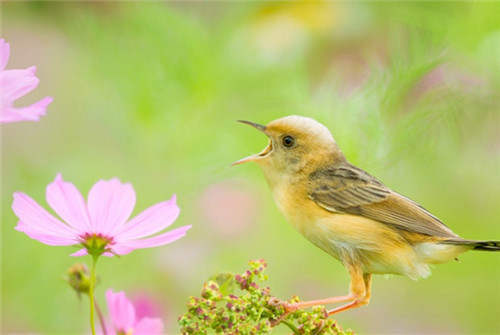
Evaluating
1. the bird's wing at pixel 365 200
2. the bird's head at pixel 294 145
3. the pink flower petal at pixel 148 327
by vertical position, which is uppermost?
the bird's head at pixel 294 145

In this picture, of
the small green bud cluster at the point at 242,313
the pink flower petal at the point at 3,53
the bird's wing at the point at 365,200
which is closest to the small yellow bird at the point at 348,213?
the bird's wing at the point at 365,200

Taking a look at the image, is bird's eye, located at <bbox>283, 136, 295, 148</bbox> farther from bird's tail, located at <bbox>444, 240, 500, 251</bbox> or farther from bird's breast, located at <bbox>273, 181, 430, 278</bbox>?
bird's tail, located at <bbox>444, 240, 500, 251</bbox>

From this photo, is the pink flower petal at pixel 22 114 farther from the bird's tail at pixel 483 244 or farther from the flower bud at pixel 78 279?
the bird's tail at pixel 483 244

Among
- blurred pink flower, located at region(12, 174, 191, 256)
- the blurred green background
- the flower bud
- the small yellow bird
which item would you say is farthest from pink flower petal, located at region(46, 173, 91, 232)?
the blurred green background

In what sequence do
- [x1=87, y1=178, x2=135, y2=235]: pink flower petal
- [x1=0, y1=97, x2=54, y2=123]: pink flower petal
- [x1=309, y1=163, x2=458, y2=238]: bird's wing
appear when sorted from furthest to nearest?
[x1=309, y1=163, x2=458, y2=238]: bird's wing, [x1=87, y1=178, x2=135, y2=235]: pink flower petal, [x1=0, y1=97, x2=54, y2=123]: pink flower petal

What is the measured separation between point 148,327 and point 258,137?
22.9 inches

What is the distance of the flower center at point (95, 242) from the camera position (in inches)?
17.2

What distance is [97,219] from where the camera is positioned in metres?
0.43

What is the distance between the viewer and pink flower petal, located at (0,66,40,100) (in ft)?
1.17

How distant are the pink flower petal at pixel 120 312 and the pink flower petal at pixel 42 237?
11 centimetres

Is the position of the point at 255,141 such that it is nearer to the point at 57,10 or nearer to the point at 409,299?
the point at 409,299

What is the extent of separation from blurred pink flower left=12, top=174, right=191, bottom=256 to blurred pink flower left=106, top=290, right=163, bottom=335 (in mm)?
77

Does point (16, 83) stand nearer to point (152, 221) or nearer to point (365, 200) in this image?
point (152, 221)

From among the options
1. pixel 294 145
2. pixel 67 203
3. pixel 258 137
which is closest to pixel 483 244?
pixel 294 145
